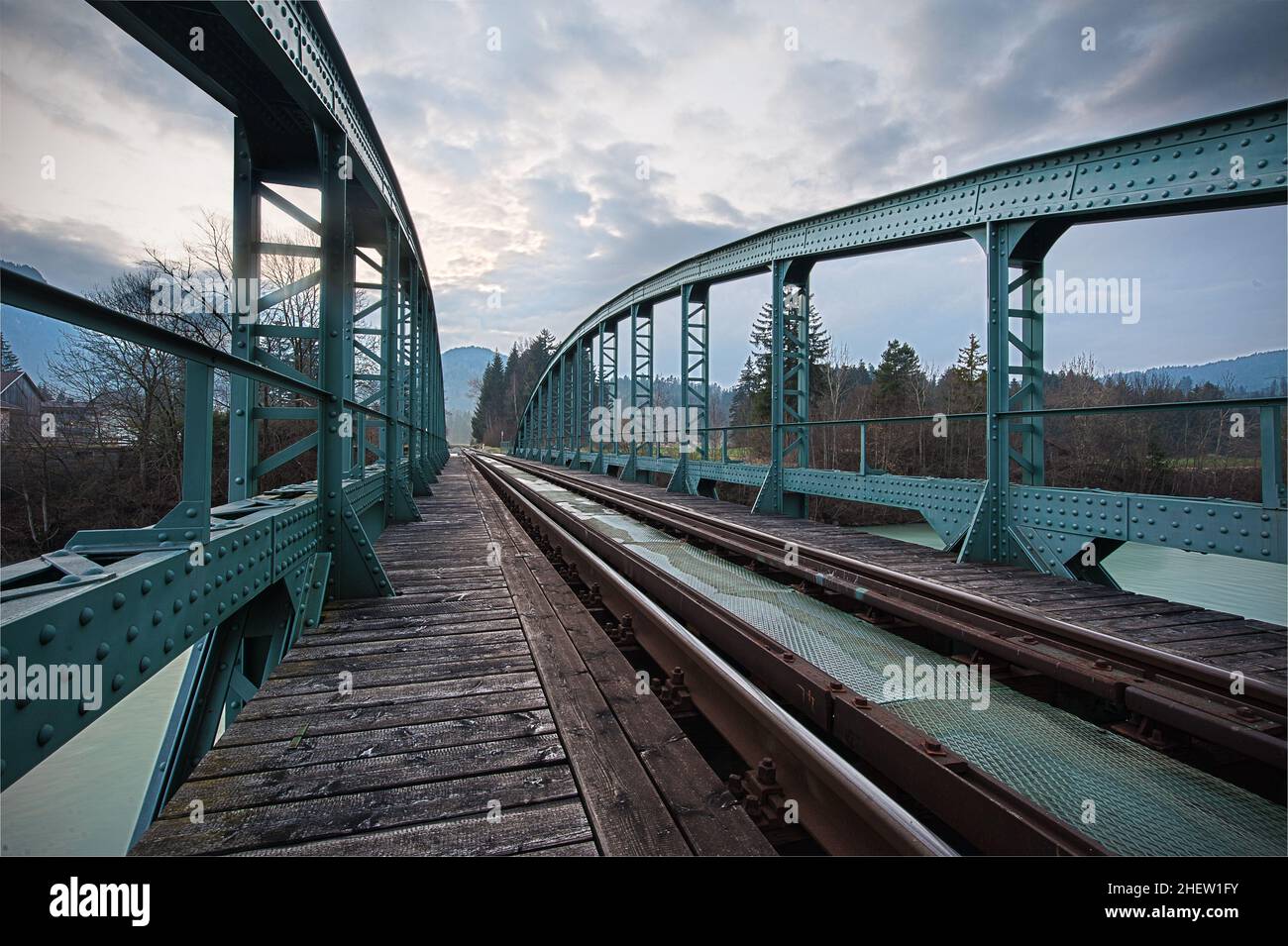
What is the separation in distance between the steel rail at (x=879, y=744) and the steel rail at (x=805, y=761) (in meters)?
0.04

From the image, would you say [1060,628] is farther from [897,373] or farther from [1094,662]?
[897,373]

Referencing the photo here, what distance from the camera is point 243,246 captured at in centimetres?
437

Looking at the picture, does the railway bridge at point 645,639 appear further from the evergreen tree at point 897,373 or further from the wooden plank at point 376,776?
the evergreen tree at point 897,373

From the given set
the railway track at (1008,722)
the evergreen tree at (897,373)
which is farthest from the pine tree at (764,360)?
the railway track at (1008,722)

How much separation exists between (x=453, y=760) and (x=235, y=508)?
7.27 ft

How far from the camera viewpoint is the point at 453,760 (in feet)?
6.81

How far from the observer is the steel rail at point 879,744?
1767 millimetres

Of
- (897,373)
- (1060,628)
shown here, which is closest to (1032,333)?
(1060,628)

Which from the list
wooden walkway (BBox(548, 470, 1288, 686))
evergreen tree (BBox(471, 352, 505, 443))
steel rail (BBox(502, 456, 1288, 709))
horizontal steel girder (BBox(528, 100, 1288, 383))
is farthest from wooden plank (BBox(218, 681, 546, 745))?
evergreen tree (BBox(471, 352, 505, 443))

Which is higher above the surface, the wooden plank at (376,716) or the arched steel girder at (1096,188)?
the arched steel girder at (1096,188)

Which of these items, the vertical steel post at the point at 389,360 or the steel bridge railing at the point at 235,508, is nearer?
the steel bridge railing at the point at 235,508

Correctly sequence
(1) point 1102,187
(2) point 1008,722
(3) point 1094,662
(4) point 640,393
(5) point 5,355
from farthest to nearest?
1. (4) point 640,393
2. (1) point 1102,187
3. (5) point 5,355
4. (3) point 1094,662
5. (2) point 1008,722
